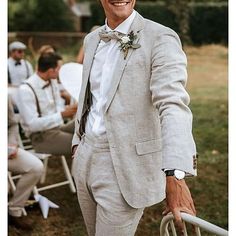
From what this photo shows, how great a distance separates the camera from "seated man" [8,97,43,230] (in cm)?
405

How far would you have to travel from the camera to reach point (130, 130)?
1919mm

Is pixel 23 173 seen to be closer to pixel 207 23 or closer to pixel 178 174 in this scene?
pixel 178 174

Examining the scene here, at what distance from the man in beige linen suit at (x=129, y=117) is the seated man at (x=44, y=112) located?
2301mm

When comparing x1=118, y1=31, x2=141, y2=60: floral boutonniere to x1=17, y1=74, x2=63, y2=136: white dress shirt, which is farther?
x1=17, y1=74, x2=63, y2=136: white dress shirt

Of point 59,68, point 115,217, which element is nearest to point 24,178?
point 59,68

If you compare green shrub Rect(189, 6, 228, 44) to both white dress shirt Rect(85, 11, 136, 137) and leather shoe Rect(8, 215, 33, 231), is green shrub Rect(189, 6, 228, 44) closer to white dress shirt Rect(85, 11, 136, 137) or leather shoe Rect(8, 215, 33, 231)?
leather shoe Rect(8, 215, 33, 231)

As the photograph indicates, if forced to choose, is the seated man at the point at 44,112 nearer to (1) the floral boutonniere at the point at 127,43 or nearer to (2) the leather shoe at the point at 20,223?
(2) the leather shoe at the point at 20,223

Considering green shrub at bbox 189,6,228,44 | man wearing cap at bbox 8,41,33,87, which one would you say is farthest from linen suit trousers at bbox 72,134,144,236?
green shrub at bbox 189,6,228,44

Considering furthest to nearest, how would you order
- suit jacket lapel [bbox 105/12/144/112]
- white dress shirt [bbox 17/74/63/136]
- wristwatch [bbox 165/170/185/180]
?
white dress shirt [bbox 17/74/63/136] → suit jacket lapel [bbox 105/12/144/112] → wristwatch [bbox 165/170/185/180]

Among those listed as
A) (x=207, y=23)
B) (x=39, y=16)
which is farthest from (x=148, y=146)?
(x=207, y=23)

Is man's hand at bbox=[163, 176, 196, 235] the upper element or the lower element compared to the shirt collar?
lower

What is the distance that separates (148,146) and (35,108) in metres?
2.59

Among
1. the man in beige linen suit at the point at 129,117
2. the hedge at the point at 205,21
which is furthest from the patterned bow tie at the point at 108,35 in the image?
the hedge at the point at 205,21

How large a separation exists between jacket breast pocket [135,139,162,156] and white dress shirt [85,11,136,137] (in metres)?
0.15
